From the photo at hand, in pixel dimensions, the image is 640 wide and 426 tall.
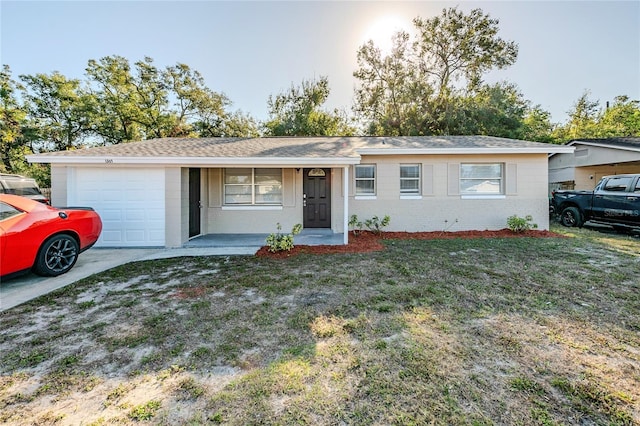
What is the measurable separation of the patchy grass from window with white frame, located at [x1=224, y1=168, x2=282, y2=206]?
185 inches

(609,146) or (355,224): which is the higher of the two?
(609,146)

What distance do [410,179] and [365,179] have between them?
1536 millimetres

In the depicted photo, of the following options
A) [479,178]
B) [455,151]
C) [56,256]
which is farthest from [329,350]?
[479,178]

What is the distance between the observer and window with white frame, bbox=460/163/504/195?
9703 millimetres

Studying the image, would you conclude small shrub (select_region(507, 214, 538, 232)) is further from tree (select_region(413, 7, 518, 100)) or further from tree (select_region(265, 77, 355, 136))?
tree (select_region(265, 77, 355, 136))

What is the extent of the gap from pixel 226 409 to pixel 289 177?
796 cm

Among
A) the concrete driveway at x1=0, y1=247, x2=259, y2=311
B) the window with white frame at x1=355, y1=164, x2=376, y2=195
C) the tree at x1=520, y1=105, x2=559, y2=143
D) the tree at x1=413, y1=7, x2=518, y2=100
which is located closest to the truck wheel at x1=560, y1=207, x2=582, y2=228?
the window with white frame at x1=355, y1=164, x2=376, y2=195

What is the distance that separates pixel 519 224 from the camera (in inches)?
355

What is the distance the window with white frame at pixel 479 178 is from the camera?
9.70m

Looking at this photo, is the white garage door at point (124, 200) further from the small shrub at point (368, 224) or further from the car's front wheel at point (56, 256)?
the small shrub at point (368, 224)

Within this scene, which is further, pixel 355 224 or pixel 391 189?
pixel 391 189

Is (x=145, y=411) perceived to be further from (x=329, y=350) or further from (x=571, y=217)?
(x=571, y=217)

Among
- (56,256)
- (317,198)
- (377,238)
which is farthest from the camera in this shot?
(317,198)

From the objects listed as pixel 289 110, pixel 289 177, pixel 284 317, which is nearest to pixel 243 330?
pixel 284 317
